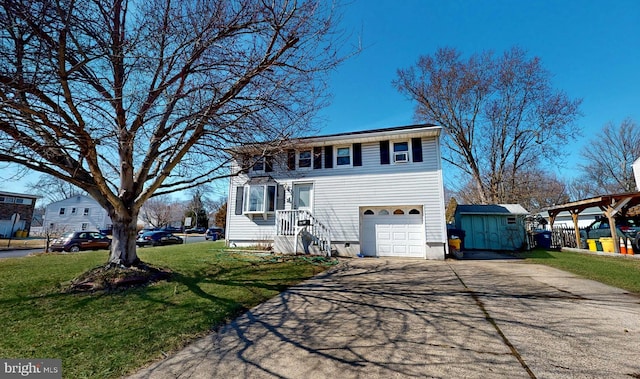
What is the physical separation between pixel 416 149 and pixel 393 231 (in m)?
3.65

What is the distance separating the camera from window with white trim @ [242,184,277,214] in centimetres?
1234

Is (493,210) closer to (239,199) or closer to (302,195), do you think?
(302,195)

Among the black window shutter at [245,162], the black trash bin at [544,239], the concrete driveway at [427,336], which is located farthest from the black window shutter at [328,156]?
the black trash bin at [544,239]

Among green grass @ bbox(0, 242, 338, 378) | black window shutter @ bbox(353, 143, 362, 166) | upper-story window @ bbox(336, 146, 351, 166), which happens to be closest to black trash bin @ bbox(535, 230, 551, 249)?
black window shutter @ bbox(353, 143, 362, 166)

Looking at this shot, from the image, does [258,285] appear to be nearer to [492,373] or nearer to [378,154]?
[492,373]

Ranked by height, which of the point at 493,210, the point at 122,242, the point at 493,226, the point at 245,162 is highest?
the point at 245,162

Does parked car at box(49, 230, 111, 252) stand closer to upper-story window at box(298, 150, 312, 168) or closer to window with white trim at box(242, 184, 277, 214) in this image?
window with white trim at box(242, 184, 277, 214)

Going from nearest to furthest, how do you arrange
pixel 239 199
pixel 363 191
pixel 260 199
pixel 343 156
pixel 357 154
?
pixel 363 191 < pixel 357 154 < pixel 343 156 < pixel 260 199 < pixel 239 199

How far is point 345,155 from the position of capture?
1216 centimetres

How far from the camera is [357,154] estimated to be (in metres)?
12.0

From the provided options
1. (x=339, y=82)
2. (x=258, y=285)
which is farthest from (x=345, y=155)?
(x=258, y=285)

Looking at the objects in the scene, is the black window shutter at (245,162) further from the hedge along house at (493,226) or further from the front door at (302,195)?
the hedge along house at (493,226)

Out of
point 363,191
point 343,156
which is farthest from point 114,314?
point 343,156

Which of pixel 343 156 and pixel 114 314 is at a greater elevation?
pixel 343 156
